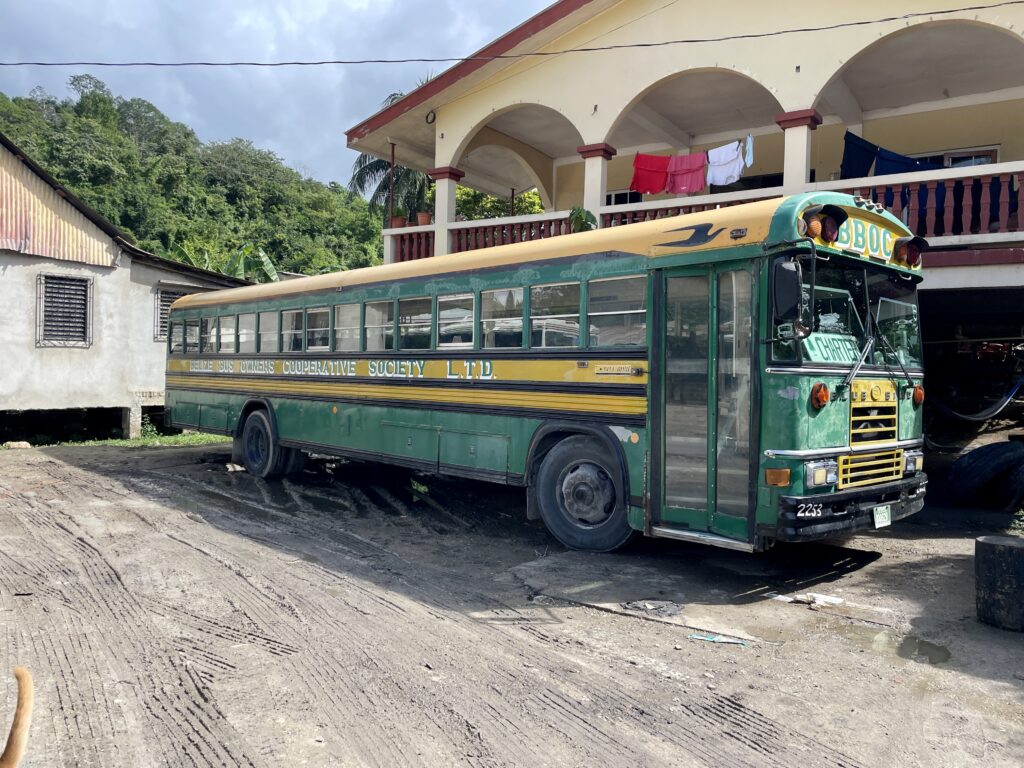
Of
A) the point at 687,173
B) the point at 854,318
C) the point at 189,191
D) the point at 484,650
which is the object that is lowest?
the point at 484,650

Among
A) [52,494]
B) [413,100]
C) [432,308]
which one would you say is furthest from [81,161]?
[432,308]

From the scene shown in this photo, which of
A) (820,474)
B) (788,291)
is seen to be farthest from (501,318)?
(820,474)

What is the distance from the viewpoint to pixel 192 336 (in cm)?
1288

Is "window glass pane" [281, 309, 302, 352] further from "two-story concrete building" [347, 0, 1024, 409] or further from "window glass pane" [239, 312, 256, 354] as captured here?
"two-story concrete building" [347, 0, 1024, 409]

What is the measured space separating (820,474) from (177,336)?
11.1m

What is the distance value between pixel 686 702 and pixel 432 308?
17.3 ft

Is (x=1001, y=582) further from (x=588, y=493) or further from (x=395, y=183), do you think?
(x=395, y=183)

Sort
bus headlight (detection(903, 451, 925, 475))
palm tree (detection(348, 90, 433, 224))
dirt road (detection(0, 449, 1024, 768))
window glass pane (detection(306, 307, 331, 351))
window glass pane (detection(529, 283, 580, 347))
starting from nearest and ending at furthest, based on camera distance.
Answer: dirt road (detection(0, 449, 1024, 768)) → bus headlight (detection(903, 451, 925, 475)) → window glass pane (detection(529, 283, 580, 347)) → window glass pane (detection(306, 307, 331, 351)) → palm tree (detection(348, 90, 433, 224))

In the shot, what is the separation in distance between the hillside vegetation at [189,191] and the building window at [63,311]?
15.8 meters

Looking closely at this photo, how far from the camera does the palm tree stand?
30.8 meters

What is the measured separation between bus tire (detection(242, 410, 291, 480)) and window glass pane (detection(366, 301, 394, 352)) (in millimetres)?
2564

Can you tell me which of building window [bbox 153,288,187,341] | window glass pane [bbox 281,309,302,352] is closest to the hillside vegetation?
building window [bbox 153,288,187,341]

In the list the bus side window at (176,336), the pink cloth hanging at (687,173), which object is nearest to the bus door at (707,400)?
the pink cloth hanging at (687,173)

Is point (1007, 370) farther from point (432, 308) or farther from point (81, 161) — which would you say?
point (81, 161)
